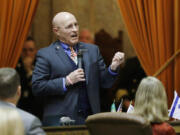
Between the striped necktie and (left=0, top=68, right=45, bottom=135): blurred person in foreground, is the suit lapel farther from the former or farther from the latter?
(left=0, top=68, right=45, bottom=135): blurred person in foreground

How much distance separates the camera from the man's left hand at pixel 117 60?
16.8 ft

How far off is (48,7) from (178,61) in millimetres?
2815

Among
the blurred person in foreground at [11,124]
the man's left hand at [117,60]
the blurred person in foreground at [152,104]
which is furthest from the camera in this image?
the man's left hand at [117,60]

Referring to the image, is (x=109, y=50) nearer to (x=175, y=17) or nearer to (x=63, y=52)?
(x=175, y=17)

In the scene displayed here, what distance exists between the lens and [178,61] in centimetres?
596

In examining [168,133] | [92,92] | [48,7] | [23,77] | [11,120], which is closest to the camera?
[11,120]

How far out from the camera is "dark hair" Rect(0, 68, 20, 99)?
11.4 feet

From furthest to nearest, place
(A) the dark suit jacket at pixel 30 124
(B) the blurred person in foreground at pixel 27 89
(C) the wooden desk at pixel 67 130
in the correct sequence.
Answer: (B) the blurred person in foreground at pixel 27 89 → (C) the wooden desk at pixel 67 130 → (A) the dark suit jacket at pixel 30 124

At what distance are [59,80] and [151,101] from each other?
1.32m

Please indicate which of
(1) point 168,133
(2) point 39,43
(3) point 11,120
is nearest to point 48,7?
(2) point 39,43

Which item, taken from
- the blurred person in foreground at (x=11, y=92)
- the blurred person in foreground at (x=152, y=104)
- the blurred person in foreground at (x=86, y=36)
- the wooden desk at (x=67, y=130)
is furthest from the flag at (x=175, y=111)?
the blurred person in foreground at (x=86, y=36)

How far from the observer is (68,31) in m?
5.34

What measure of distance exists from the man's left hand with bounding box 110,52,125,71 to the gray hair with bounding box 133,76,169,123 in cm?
100

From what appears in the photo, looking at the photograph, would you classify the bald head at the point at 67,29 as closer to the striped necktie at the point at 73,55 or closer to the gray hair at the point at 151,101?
the striped necktie at the point at 73,55
